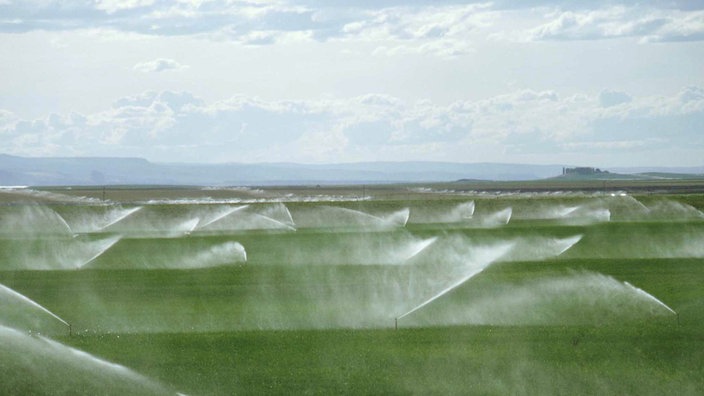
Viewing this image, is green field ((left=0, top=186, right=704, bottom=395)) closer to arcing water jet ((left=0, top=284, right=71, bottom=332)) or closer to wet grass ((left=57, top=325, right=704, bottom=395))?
wet grass ((left=57, top=325, right=704, bottom=395))

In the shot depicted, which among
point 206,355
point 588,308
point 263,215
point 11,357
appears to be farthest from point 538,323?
point 263,215

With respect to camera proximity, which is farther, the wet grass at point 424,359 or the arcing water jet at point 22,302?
the arcing water jet at point 22,302

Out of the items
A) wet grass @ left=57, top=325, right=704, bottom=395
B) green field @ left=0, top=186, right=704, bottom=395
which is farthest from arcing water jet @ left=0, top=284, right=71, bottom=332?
wet grass @ left=57, top=325, right=704, bottom=395

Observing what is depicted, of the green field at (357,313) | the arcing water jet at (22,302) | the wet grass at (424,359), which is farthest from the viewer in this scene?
the arcing water jet at (22,302)

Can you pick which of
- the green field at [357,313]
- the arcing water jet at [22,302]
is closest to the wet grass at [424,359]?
the green field at [357,313]

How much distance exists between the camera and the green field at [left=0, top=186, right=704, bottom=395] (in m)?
26.2

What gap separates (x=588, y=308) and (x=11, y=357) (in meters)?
19.6

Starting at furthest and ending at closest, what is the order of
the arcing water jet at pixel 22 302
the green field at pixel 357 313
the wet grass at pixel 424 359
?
the arcing water jet at pixel 22 302 → the green field at pixel 357 313 → the wet grass at pixel 424 359

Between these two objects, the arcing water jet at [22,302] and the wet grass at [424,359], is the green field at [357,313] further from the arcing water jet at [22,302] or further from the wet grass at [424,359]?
the arcing water jet at [22,302]

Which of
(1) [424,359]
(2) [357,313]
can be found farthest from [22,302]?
(1) [424,359]

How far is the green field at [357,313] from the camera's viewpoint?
26219 millimetres

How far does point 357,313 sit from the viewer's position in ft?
121

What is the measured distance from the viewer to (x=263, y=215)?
339ft

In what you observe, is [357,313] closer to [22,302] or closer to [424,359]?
[424,359]
